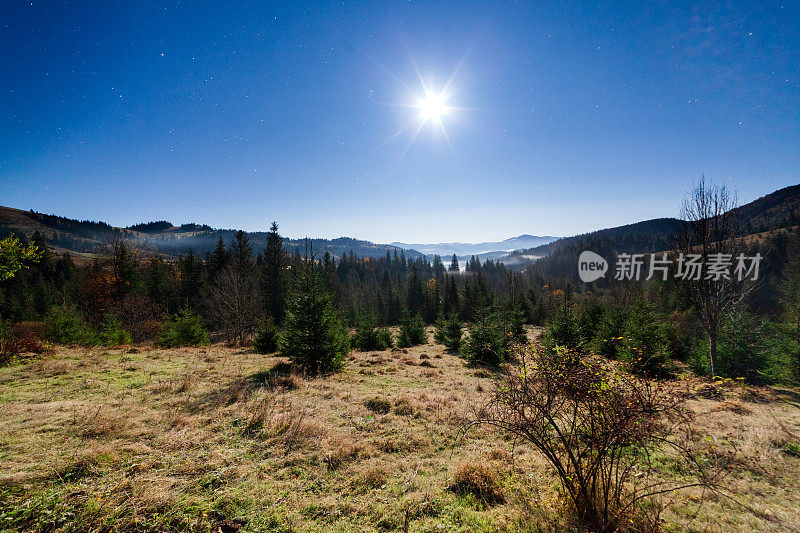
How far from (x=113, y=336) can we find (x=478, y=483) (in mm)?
24564

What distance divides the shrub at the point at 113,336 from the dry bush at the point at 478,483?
23531 millimetres

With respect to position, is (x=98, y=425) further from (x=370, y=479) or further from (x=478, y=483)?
(x=478, y=483)

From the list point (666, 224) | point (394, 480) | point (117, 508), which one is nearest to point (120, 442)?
point (117, 508)

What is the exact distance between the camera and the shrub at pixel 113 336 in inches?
693

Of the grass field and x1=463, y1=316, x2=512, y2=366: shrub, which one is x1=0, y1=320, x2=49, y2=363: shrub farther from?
x1=463, y1=316, x2=512, y2=366: shrub

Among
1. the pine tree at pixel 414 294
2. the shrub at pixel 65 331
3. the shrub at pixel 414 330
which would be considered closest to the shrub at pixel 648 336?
the shrub at pixel 414 330

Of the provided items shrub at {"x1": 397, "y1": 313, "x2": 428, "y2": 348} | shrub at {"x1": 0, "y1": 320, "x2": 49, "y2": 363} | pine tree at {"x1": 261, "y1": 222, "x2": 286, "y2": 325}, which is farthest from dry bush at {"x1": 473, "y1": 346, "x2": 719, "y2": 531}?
pine tree at {"x1": 261, "y1": 222, "x2": 286, "y2": 325}

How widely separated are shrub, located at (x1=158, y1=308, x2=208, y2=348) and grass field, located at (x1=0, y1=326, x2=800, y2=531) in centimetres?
875

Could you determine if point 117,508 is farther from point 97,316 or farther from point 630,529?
point 97,316

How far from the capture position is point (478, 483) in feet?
16.9

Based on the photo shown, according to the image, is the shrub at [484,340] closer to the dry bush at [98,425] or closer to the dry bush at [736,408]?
the dry bush at [736,408]

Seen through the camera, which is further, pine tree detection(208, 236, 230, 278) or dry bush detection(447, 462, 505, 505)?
pine tree detection(208, 236, 230, 278)

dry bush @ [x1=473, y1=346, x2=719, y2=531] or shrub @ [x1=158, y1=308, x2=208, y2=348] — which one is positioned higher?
dry bush @ [x1=473, y1=346, x2=719, y2=531]

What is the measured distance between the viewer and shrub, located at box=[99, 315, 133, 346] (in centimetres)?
1761
